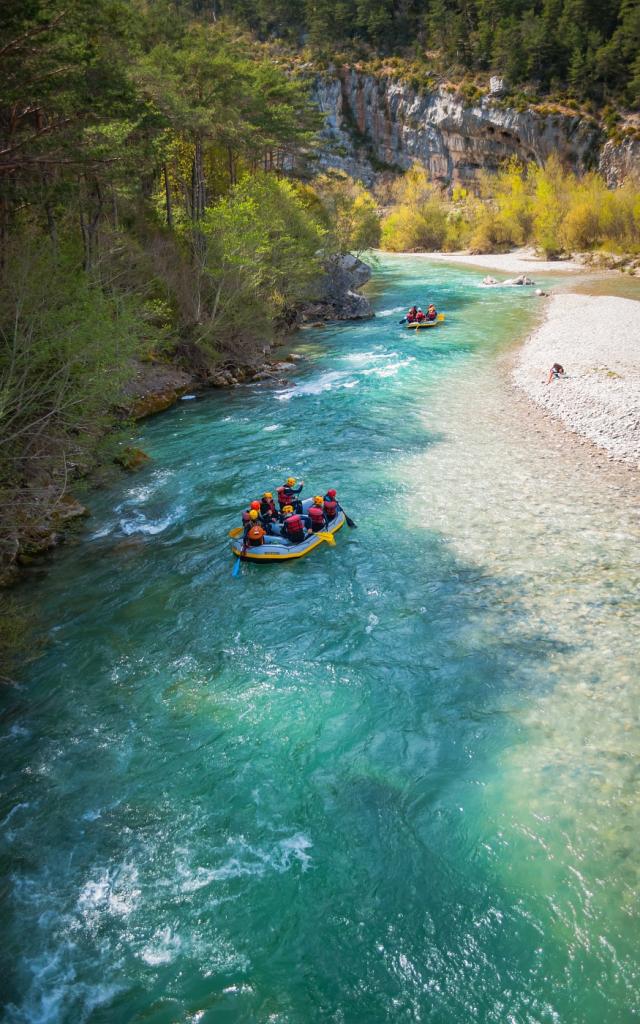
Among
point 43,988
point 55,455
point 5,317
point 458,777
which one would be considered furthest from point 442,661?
point 5,317

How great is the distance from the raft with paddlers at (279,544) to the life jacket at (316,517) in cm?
15

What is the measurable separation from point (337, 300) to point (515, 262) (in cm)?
2894

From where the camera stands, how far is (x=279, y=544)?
13.4 metres

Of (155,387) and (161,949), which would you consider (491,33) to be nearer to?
(155,387)

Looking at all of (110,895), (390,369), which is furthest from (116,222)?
(110,895)

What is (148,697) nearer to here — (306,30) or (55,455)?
(55,455)

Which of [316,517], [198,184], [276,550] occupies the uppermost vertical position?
[198,184]

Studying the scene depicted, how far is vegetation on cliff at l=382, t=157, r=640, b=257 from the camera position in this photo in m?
53.7

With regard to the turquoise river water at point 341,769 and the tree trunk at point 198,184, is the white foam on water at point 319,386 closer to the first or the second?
the tree trunk at point 198,184

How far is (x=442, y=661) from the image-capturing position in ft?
33.3

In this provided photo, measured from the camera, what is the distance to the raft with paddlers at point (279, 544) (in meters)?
13.1

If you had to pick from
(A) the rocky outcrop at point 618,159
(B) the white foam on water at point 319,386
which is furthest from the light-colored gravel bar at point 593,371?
(A) the rocky outcrop at point 618,159

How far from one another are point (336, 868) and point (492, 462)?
12239 millimetres

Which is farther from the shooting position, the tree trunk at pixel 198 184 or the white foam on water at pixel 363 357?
the white foam on water at pixel 363 357
